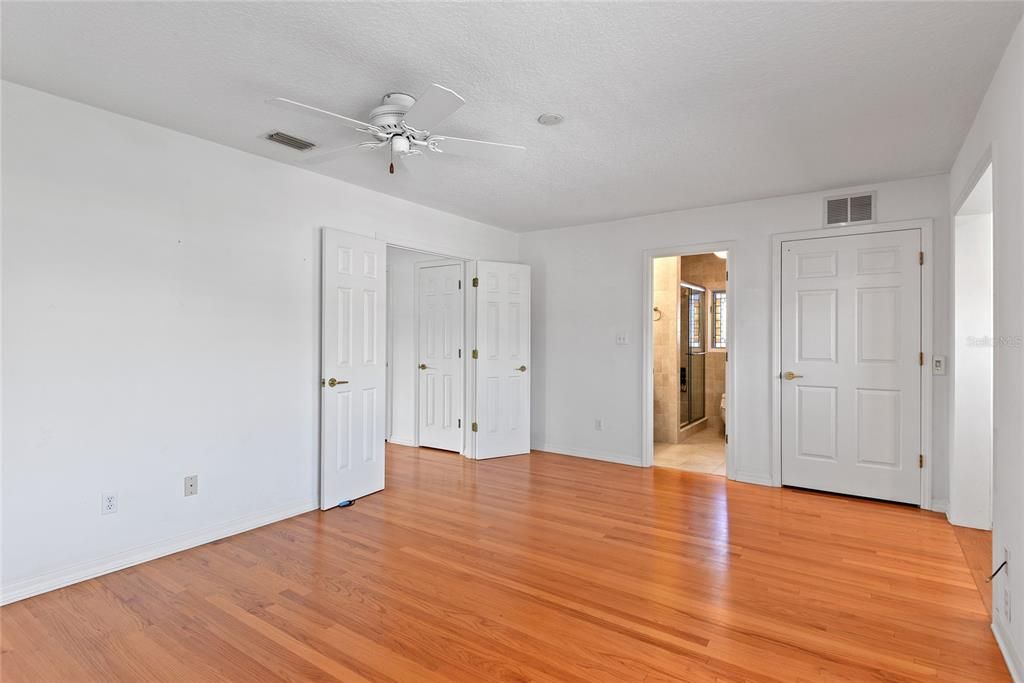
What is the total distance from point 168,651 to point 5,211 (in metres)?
2.20

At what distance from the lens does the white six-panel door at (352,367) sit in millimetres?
3934

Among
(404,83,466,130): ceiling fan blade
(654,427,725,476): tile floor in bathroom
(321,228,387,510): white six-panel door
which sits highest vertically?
(404,83,466,130): ceiling fan blade

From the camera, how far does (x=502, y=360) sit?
5.66 meters

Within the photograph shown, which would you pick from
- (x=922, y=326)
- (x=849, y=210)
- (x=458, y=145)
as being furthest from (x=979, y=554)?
(x=458, y=145)

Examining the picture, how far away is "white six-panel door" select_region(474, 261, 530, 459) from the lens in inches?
217

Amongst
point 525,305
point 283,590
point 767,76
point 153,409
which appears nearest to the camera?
point 767,76

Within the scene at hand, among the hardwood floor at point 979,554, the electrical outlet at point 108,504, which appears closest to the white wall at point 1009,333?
the hardwood floor at point 979,554

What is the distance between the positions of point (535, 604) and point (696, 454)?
13.0 feet

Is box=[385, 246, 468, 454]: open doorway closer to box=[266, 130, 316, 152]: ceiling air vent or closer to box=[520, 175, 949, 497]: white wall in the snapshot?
box=[520, 175, 949, 497]: white wall

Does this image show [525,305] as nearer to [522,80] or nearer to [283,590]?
[522,80]

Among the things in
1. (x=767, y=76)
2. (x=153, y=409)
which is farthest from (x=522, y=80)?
(x=153, y=409)

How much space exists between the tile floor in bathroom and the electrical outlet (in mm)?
4466

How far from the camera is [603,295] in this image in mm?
5582

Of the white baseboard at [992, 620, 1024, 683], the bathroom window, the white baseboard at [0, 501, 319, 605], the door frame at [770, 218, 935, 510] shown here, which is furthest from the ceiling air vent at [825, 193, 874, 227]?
the white baseboard at [0, 501, 319, 605]
